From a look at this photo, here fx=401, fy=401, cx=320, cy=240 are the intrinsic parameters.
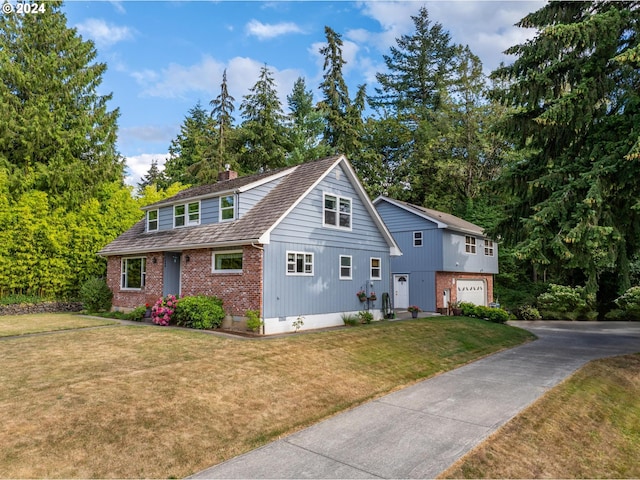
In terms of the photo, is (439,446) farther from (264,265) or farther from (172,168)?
(172,168)

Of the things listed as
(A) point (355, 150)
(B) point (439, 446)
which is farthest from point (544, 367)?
(A) point (355, 150)

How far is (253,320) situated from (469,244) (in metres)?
17.9

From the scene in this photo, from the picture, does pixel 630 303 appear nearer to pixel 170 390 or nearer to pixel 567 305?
pixel 567 305

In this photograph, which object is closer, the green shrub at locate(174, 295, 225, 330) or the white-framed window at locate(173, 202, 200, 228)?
the green shrub at locate(174, 295, 225, 330)

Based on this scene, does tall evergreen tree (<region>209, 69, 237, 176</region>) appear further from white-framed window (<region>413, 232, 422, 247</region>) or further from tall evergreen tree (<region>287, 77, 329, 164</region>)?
white-framed window (<region>413, 232, 422, 247</region>)

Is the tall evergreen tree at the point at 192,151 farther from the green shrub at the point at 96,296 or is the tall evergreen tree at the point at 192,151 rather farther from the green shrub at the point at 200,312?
the green shrub at the point at 200,312

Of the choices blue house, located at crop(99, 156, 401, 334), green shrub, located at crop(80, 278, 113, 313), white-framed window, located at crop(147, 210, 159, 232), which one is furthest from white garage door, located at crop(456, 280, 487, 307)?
green shrub, located at crop(80, 278, 113, 313)

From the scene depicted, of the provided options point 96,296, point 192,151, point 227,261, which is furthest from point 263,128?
point 227,261

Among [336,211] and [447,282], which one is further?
[447,282]

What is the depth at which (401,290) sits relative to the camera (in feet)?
82.9

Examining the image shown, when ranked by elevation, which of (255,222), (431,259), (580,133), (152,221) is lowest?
(431,259)

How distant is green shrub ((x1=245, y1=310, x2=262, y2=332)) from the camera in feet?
43.2

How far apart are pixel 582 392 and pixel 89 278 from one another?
2289 centimetres

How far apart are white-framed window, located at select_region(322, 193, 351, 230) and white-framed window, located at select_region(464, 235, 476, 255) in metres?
11.6
